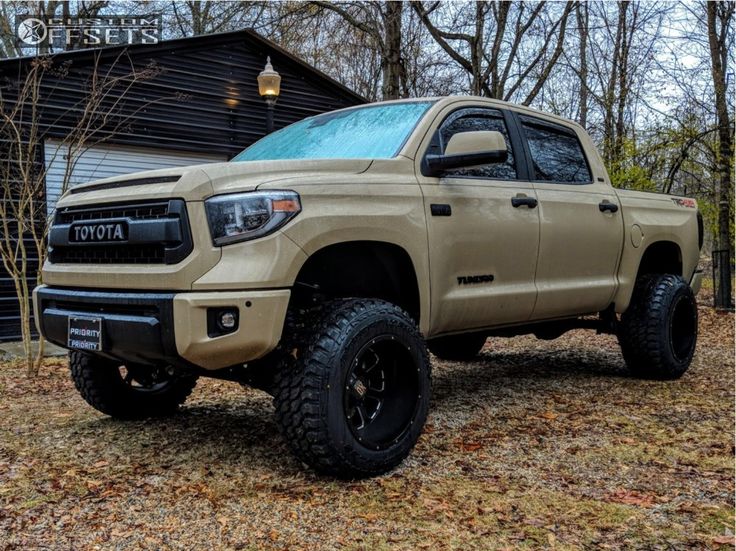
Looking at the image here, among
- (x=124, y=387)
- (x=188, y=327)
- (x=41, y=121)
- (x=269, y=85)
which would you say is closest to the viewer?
(x=188, y=327)

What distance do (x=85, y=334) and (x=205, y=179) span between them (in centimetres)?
95

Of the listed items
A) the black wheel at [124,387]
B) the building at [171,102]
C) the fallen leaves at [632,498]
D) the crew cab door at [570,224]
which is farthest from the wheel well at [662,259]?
the building at [171,102]

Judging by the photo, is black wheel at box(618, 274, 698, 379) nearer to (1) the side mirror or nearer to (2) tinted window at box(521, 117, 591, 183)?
(2) tinted window at box(521, 117, 591, 183)

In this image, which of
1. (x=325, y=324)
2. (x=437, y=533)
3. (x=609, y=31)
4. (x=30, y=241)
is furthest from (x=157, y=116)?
(x=609, y=31)

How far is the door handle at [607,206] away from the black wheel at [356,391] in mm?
2269

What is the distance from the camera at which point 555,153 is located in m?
5.05

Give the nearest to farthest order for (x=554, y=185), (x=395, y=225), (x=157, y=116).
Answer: (x=395, y=225)
(x=554, y=185)
(x=157, y=116)

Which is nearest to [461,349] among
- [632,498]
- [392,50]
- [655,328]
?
[655,328]

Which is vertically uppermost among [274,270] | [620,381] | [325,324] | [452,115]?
[452,115]

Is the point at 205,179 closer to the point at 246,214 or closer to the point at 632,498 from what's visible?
the point at 246,214

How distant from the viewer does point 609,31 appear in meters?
18.6

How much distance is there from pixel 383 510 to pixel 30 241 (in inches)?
325

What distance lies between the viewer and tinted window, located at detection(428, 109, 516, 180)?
13.3 feet

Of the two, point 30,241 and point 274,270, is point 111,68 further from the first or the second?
point 274,270
